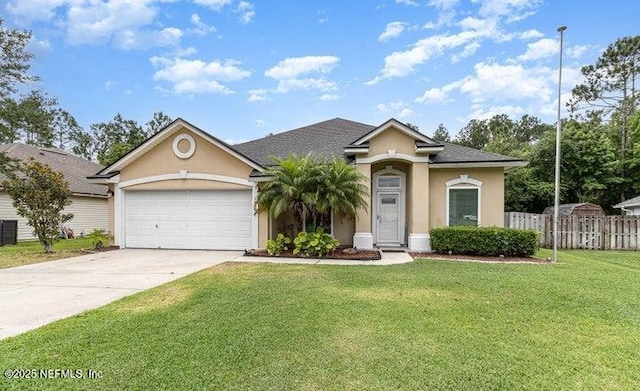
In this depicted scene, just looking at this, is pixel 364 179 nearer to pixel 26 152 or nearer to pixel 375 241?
pixel 375 241

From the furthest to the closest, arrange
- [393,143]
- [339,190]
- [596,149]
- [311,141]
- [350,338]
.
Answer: [596,149] → [311,141] → [393,143] → [339,190] → [350,338]

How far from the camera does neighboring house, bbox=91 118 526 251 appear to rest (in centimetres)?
1199

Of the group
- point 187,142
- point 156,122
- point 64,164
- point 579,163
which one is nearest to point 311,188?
point 187,142

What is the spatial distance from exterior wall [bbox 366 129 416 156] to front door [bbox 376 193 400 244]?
6.45 feet

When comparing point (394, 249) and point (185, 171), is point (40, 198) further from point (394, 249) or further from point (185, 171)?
point (394, 249)

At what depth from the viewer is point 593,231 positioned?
46.5 feet

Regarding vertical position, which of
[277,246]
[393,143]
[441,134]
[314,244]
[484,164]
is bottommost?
[277,246]

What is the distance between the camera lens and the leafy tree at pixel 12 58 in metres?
17.1

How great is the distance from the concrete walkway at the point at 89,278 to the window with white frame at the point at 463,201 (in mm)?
2845

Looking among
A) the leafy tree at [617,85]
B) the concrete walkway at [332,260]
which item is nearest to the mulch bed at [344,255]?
the concrete walkway at [332,260]

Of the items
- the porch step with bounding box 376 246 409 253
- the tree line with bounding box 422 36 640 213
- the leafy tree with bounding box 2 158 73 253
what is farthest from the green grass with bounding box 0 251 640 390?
the tree line with bounding box 422 36 640 213

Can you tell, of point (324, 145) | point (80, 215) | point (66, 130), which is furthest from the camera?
point (66, 130)

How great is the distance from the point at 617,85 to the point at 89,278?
119 ft

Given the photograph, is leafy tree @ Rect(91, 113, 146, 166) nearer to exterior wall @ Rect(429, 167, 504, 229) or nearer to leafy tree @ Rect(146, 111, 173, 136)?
leafy tree @ Rect(146, 111, 173, 136)
